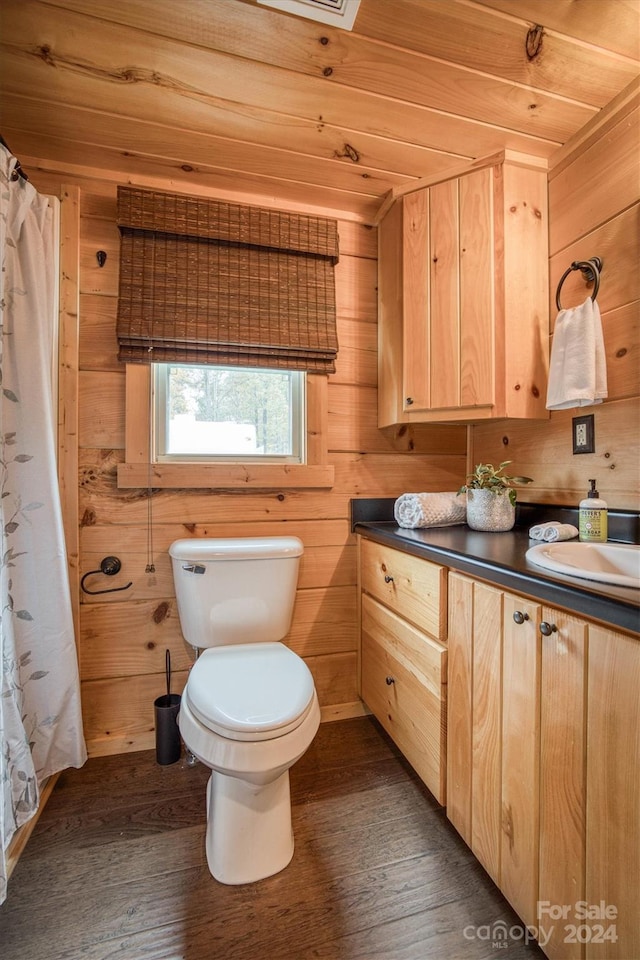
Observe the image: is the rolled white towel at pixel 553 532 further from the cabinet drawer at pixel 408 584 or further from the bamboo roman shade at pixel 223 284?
the bamboo roman shade at pixel 223 284

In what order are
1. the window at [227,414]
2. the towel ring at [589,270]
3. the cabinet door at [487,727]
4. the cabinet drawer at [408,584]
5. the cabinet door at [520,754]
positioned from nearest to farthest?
the cabinet door at [520,754] → the cabinet door at [487,727] → the cabinet drawer at [408,584] → the towel ring at [589,270] → the window at [227,414]

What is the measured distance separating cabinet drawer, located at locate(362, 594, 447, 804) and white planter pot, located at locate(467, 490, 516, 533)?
0.45 meters

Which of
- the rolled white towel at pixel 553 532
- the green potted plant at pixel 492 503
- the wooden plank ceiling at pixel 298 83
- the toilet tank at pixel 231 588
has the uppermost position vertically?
the wooden plank ceiling at pixel 298 83

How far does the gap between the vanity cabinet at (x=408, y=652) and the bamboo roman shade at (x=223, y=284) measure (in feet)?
2.86

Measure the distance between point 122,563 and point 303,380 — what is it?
3.26ft

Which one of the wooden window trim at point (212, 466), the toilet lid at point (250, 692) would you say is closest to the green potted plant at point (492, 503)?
the wooden window trim at point (212, 466)

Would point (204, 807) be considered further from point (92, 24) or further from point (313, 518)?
point (92, 24)

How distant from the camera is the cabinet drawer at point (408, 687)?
3.68 ft

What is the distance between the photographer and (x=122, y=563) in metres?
1.50

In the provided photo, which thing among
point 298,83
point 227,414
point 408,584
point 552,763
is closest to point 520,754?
point 552,763

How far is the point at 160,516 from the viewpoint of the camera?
1529 mm

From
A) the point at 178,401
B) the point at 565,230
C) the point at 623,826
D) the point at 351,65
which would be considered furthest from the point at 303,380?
the point at 623,826

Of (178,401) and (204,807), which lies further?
(178,401)

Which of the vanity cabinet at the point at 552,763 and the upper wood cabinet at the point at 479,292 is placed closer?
the vanity cabinet at the point at 552,763
